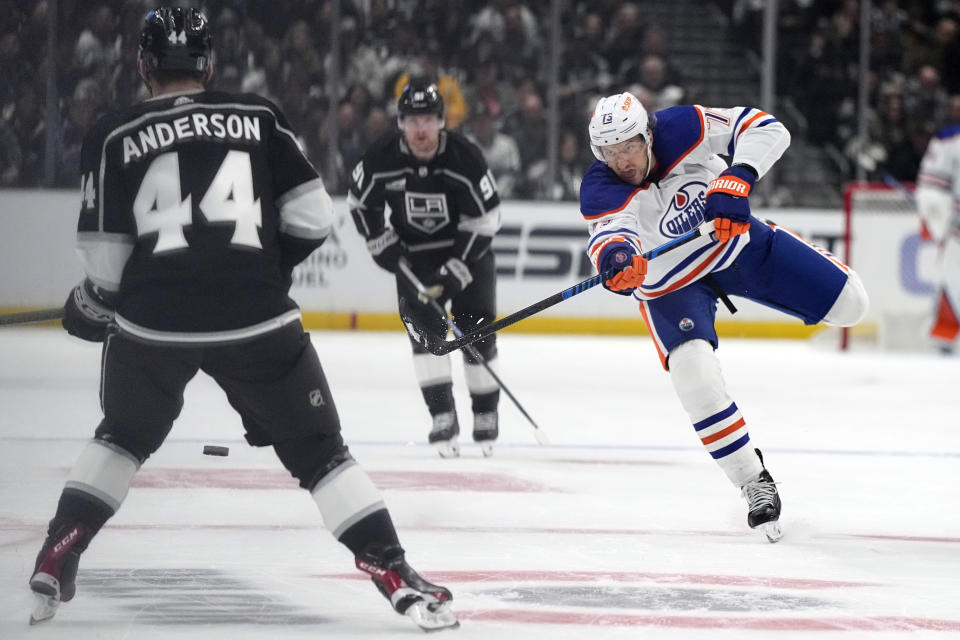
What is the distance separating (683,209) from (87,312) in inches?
64.2

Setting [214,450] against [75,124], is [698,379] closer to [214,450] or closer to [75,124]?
[214,450]

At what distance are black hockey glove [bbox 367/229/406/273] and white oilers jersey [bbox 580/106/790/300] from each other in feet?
4.97

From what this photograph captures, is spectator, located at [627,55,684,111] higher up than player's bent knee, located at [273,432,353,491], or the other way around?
player's bent knee, located at [273,432,353,491]

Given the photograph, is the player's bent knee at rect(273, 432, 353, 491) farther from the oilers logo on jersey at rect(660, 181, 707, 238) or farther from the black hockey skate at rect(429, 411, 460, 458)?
the black hockey skate at rect(429, 411, 460, 458)

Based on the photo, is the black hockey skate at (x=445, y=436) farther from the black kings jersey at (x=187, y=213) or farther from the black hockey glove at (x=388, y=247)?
the black kings jersey at (x=187, y=213)

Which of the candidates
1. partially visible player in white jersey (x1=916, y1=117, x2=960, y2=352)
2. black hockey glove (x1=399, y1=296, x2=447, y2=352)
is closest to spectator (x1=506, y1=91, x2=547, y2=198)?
partially visible player in white jersey (x1=916, y1=117, x2=960, y2=352)

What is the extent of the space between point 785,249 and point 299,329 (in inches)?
62.8

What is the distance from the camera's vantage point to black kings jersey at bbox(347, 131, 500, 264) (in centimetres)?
491

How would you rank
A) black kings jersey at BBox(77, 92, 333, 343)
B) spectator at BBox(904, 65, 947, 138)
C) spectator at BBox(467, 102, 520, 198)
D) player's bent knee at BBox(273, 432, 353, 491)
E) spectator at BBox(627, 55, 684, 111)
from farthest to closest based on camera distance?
1. spectator at BBox(904, 65, 947, 138)
2. spectator at BBox(627, 55, 684, 111)
3. spectator at BBox(467, 102, 520, 198)
4. player's bent knee at BBox(273, 432, 353, 491)
5. black kings jersey at BBox(77, 92, 333, 343)

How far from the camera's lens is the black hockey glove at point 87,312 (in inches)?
105

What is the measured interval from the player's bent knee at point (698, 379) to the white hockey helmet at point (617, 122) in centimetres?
55

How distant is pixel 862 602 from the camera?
280cm

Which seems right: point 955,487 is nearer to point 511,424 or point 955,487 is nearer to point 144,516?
point 511,424

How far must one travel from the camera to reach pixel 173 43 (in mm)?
2518
